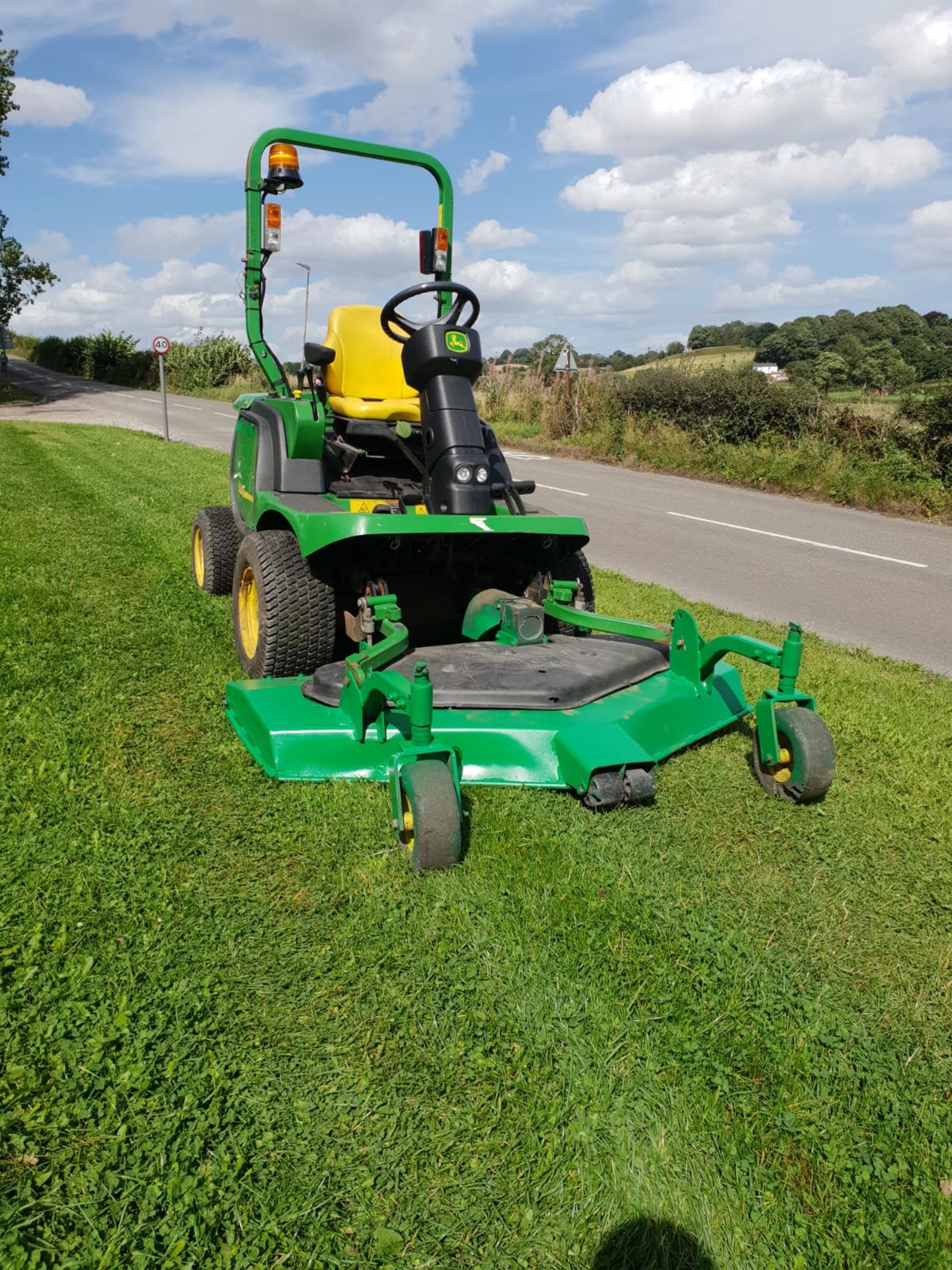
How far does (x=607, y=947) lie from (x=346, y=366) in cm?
360

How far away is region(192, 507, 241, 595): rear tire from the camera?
18.8 feet

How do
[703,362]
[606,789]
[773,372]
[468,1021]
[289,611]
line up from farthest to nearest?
[703,362] < [773,372] < [289,611] < [606,789] < [468,1021]

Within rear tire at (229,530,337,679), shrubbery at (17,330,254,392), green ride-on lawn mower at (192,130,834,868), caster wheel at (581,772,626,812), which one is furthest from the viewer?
shrubbery at (17,330,254,392)

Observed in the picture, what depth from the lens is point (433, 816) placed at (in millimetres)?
2682

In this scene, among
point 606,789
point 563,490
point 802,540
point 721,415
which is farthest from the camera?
point 721,415

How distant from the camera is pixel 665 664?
12.9ft

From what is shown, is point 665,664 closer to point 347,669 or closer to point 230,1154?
point 347,669

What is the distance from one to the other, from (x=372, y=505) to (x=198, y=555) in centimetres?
218

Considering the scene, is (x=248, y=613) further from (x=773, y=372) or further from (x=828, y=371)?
(x=828, y=371)

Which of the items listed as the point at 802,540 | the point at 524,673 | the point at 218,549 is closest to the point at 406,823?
the point at 524,673

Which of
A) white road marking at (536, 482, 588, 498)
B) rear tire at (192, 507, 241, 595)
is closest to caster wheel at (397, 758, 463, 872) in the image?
rear tire at (192, 507, 241, 595)

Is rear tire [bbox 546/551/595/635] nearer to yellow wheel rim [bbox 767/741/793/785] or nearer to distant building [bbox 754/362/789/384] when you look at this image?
yellow wheel rim [bbox 767/741/793/785]

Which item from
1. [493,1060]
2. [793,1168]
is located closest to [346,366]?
[493,1060]

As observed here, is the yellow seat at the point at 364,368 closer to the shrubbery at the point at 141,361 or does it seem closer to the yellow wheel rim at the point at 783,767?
the yellow wheel rim at the point at 783,767
